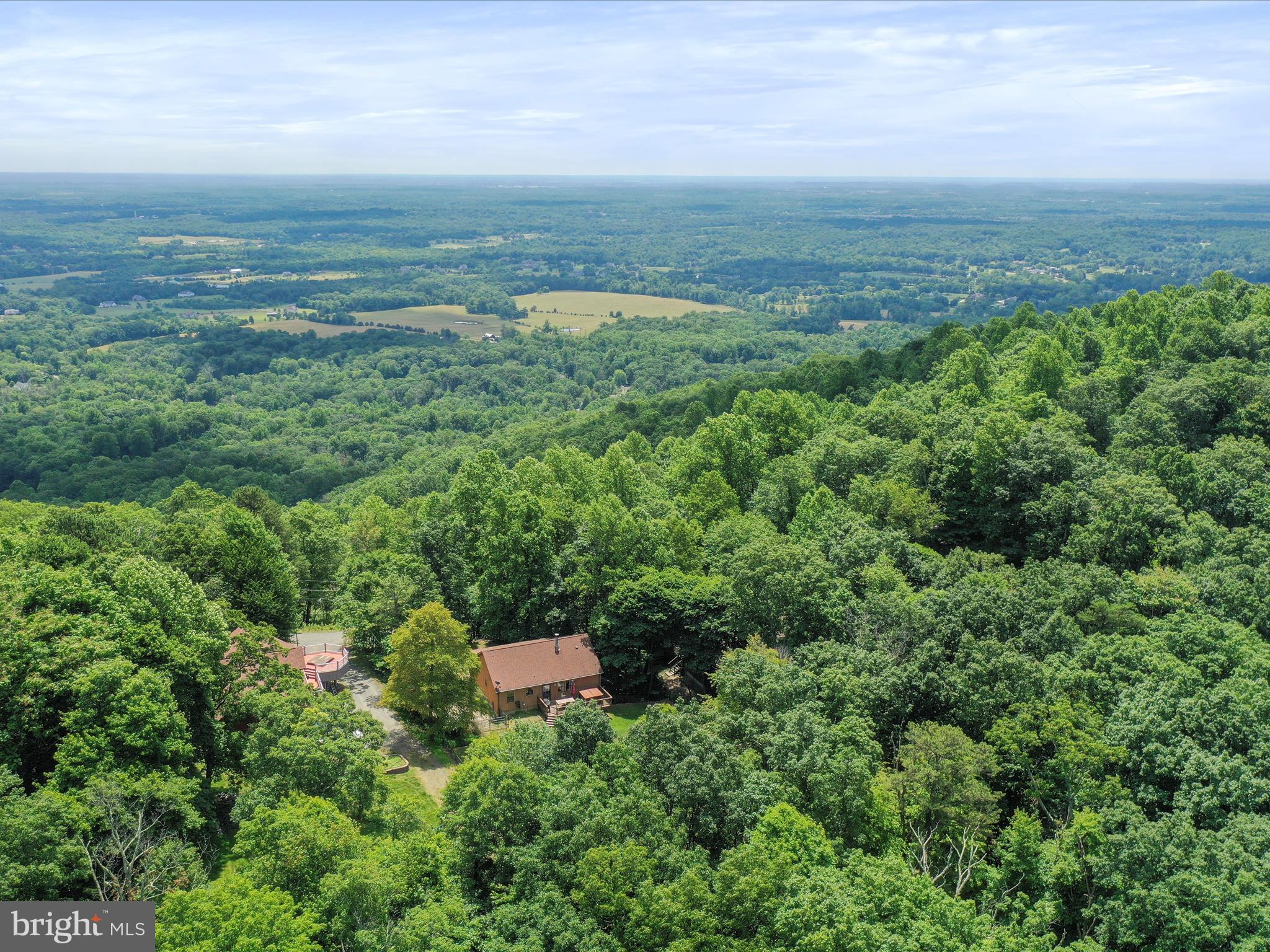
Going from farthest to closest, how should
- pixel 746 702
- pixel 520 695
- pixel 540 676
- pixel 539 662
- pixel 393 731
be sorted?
pixel 539 662
pixel 540 676
pixel 520 695
pixel 393 731
pixel 746 702

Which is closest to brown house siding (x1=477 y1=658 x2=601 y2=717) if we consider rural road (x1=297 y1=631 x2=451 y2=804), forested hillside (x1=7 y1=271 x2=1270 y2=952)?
forested hillside (x1=7 y1=271 x2=1270 y2=952)

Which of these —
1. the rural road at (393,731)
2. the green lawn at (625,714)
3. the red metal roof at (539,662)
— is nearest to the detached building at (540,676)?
the red metal roof at (539,662)

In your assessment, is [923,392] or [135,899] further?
[923,392]

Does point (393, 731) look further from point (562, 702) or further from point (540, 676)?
point (562, 702)

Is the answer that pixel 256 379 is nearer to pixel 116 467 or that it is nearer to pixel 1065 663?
pixel 116 467

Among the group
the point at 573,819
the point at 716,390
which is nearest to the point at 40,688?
the point at 573,819

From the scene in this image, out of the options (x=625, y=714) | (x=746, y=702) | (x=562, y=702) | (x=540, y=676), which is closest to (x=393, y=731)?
(x=540, y=676)

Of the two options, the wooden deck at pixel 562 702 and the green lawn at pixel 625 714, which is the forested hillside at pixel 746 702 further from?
the green lawn at pixel 625 714
